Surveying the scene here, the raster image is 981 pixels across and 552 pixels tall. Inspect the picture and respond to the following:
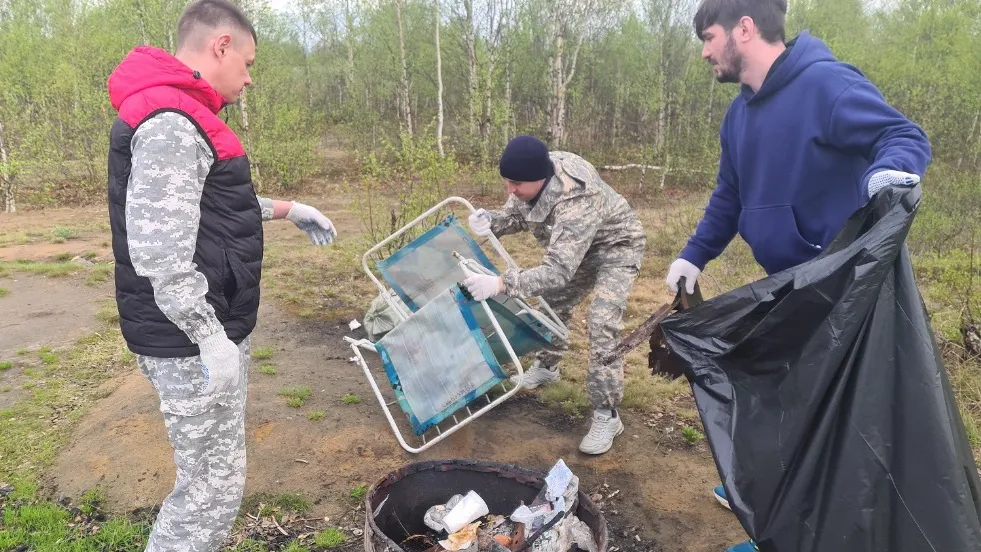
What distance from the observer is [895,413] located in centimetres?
A: 148

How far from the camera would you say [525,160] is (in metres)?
3.09

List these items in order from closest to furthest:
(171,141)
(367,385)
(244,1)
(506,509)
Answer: (171,141), (506,509), (367,385), (244,1)

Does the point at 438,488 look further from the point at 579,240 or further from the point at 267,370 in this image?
the point at 267,370

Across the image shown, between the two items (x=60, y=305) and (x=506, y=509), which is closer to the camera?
(x=506, y=509)

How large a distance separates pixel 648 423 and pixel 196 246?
287 cm

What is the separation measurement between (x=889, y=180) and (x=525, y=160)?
1.73 meters

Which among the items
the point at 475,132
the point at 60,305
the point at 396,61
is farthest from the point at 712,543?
the point at 396,61

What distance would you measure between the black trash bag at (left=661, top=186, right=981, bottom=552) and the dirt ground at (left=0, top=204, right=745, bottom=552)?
1286 mm

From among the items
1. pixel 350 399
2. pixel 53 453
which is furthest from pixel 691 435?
pixel 53 453

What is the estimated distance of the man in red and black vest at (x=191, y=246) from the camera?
1644 millimetres

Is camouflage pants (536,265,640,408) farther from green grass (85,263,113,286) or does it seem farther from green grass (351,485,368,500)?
green grass (85,263,113,286)

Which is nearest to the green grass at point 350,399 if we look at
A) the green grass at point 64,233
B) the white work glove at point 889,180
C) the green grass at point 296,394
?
the green grass at point 296,394

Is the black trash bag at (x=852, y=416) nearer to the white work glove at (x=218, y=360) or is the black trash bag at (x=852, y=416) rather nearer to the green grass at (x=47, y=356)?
the white work glove at (x=218, y=360)

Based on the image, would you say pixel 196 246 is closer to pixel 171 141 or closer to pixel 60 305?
pixel 171 141
